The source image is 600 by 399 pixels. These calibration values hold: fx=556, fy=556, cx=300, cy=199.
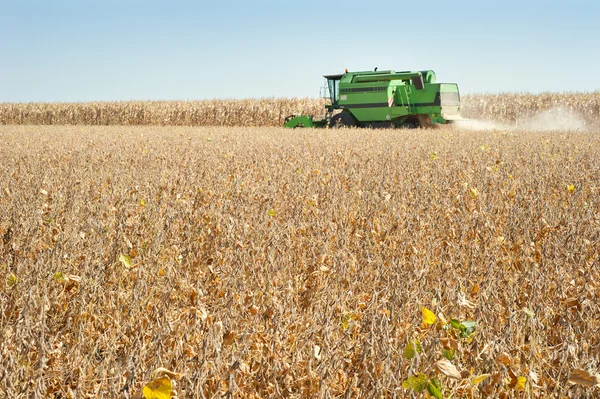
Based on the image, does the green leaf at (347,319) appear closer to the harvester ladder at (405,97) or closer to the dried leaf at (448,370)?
the dried leaf at (448,370)

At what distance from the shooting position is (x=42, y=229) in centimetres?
343

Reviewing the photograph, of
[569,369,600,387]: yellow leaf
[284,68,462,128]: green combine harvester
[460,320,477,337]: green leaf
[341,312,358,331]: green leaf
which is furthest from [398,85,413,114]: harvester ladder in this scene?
[569,369,600,387]: yellow leaf

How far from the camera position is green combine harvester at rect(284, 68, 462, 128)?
17.9 metres

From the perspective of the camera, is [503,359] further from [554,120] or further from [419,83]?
[554,120]

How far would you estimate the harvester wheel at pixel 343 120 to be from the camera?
19.3 meters

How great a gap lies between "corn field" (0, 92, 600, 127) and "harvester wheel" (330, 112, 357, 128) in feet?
32.6

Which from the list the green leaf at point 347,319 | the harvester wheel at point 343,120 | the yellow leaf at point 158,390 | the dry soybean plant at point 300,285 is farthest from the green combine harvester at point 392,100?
the yellow leaf at point 158,390

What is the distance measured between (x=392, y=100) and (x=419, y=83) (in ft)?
3.72

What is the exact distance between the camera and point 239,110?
30906mm

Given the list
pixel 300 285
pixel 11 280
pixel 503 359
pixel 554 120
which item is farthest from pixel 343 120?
pixel 503 359

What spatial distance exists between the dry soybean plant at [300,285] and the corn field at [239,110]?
24179mm

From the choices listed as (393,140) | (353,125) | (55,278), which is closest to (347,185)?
(55,278)

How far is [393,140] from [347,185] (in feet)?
18.7

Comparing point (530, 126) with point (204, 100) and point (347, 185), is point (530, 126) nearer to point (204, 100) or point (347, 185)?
point (204, 100)
